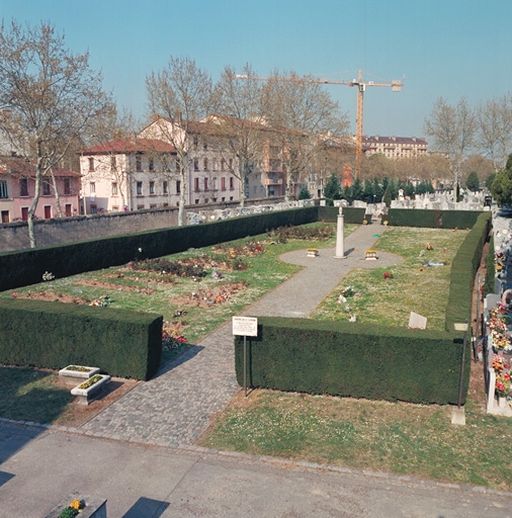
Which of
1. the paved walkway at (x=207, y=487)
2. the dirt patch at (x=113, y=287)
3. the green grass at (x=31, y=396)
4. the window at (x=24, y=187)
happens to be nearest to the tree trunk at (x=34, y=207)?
the dirt patch at (x=113, y=287)

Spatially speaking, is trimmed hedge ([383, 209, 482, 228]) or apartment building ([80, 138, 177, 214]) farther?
apartment building ([80, 138, 177, 214])

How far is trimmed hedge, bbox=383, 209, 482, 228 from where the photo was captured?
4338 centimetres

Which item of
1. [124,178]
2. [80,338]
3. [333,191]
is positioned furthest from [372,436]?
[333,191]

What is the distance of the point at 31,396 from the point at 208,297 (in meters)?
9.13

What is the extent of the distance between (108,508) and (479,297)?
16772mm

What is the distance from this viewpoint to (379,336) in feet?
36.6

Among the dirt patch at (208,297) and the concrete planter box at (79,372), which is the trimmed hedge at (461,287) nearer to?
the concrete planter box at (79,372)

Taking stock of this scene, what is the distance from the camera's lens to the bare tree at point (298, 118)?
57000 mm

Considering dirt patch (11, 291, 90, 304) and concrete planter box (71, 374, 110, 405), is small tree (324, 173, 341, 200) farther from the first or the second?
concrete planter box (71, 374, 110, 405)

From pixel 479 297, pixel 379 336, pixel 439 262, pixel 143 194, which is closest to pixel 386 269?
pixel 439 262

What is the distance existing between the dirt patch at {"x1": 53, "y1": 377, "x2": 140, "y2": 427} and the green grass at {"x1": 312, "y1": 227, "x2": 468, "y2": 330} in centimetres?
755

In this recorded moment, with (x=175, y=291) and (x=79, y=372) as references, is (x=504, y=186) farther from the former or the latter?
(x=79, y=372)

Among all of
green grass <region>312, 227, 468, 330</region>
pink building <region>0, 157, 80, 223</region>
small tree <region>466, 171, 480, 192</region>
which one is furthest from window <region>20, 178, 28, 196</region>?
small tree <region>466, 171, 480, 192</region>

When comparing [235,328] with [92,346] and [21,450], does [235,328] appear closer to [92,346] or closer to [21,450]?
[92,346]
